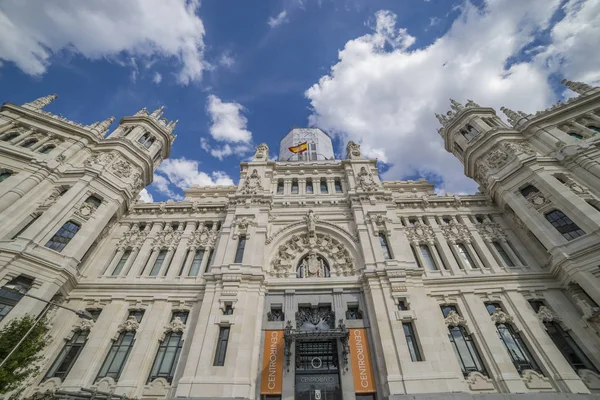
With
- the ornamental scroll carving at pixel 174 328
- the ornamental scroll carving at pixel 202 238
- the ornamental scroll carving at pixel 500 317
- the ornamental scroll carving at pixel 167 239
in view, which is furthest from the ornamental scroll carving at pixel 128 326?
the ornamental scroll carving at pixel 500 317

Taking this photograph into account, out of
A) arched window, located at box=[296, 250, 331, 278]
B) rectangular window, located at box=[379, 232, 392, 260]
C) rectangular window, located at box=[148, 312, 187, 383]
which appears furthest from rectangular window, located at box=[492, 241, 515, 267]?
rectangular window, located at box=[148, 312, 187, 383]

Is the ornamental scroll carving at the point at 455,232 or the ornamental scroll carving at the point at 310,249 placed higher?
the ornamental scroll carving at the point at 455,232

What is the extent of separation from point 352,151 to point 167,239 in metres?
22.2

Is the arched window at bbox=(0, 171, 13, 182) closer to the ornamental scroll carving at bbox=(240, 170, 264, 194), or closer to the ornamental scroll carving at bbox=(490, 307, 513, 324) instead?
the ornamental scroll carving at bbox=(240, 170, 264, 194)

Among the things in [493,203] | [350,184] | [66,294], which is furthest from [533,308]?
[66,294]

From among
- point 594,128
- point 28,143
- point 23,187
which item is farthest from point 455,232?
point 28,143

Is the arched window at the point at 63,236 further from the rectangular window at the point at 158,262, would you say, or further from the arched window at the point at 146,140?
the arched window at the point at 146,140

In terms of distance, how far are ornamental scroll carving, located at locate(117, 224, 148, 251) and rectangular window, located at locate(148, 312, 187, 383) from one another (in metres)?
9.64

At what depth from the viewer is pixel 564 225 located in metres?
20.2

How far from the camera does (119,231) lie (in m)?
25.9

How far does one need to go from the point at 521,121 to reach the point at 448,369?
27385mm

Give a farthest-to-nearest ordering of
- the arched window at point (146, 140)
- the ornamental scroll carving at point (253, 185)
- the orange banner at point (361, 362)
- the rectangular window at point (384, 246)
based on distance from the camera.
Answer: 1. the arched window at point (146, 140)
2. the ornamental scroll carving at point (253, 185)
3. the rectangular window at point (384, 246)
4. the orange banner at point (361, 362)

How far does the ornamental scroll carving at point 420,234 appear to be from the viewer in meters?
24.4

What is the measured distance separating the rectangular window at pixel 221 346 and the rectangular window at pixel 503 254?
901 inches
